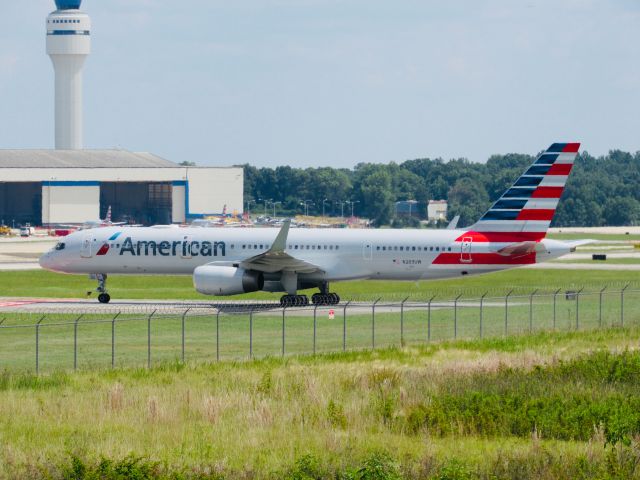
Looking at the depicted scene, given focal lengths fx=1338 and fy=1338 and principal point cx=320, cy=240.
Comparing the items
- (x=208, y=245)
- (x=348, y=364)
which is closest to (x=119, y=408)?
(x=348, y=364)

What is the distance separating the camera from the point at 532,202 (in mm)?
62562

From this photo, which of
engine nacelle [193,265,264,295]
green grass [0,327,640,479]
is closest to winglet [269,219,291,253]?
engine nacelle [193,265,264,295]

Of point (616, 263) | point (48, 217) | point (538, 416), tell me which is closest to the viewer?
point (538, 416)

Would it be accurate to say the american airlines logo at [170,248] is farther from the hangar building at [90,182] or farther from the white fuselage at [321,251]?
the hangar building at [90,182]

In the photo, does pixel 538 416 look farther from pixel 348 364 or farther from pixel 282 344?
pixel 282 344

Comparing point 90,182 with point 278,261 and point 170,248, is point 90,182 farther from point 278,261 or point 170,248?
point 278,261

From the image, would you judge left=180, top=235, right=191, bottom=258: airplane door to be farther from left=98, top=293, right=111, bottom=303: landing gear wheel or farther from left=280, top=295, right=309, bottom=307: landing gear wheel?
left=280, top=295, right=309, bottom=307: landing gear wheel

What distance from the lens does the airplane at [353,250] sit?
61719 millimetres

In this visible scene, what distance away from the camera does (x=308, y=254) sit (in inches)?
2516

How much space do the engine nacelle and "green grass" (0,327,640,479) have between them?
17435mm

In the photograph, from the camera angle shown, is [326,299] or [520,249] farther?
[326,299]

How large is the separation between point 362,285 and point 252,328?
24218mm

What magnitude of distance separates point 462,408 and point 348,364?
9.10 metres

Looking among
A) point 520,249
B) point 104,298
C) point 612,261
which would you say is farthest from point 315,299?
point 612,261
